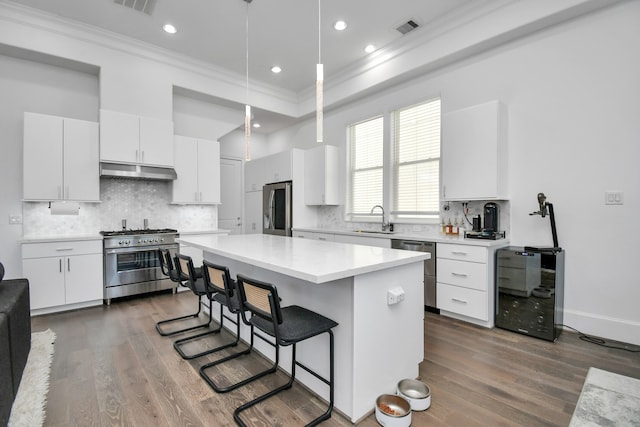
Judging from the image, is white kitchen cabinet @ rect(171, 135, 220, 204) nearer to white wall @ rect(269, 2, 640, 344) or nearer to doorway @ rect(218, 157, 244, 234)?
doorway @ rect(218, 157, 244, 234)

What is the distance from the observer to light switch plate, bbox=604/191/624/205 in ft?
8.93

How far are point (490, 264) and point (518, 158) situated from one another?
47.1 inches

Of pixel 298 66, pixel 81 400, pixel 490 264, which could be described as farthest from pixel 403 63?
pixel 81 400

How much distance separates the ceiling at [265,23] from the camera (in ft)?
11.2

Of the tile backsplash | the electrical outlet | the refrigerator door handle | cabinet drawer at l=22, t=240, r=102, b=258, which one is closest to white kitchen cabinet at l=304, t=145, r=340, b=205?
the refrigerator door handle

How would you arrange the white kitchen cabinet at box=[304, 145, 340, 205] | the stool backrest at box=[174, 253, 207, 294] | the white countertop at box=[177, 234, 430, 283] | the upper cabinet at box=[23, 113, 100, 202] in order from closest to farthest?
the white countertop at box=[177, 234, 430, 283] → the stool backrest at box=[174, 253, 207, 294] → the upper cabinet at box=[23, 113, 100, 202] → the white kitchen cabinet at box=[304, 145, 340, 205]

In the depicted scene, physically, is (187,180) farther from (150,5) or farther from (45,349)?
(45,349)

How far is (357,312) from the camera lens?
1.73 m

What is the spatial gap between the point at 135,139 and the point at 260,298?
3553mm

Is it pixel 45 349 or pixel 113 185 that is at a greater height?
pixel 113 185

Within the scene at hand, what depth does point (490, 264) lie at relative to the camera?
307 centimetres

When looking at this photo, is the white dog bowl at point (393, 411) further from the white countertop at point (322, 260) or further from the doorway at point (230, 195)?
the doorway at point (230, 195)

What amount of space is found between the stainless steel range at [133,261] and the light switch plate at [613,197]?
4906mm

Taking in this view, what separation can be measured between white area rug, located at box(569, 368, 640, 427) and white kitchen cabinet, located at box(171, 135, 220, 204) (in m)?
4.74
